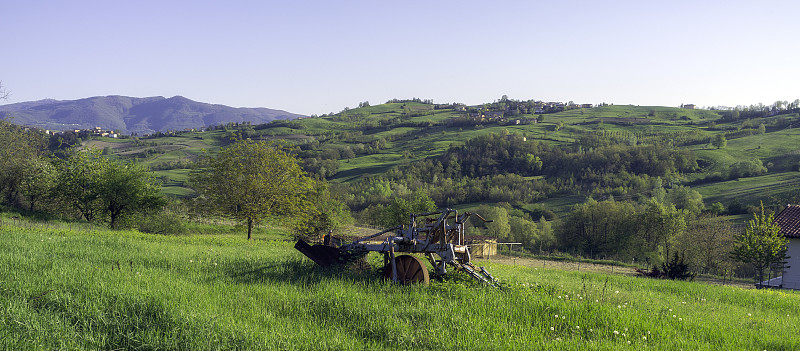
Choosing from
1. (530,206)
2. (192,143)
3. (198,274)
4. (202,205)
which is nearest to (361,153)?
(192,143)

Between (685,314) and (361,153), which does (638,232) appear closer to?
(685,314)

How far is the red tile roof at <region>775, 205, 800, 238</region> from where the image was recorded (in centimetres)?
3061

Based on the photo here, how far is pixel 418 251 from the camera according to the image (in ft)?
38.9

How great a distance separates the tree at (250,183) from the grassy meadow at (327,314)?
61.2ft

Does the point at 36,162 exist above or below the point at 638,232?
above

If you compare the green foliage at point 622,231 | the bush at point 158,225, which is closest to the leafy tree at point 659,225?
the green foliage at point 622,231

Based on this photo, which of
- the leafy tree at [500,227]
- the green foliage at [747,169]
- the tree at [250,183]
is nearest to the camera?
the tree at [250,183]

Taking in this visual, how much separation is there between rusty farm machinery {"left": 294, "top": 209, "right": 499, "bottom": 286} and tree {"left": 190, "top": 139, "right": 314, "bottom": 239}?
19.3 m

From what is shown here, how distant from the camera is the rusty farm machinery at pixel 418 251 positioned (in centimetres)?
1128

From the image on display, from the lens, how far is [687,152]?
107 metres

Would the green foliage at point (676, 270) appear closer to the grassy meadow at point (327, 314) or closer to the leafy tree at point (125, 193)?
the grassy meadow at point (327, 314)

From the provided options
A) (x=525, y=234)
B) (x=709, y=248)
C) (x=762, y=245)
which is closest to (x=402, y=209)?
(x=525, y=234)

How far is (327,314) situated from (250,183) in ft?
78.3

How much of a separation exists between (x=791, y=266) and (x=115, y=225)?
4663 centimetres
